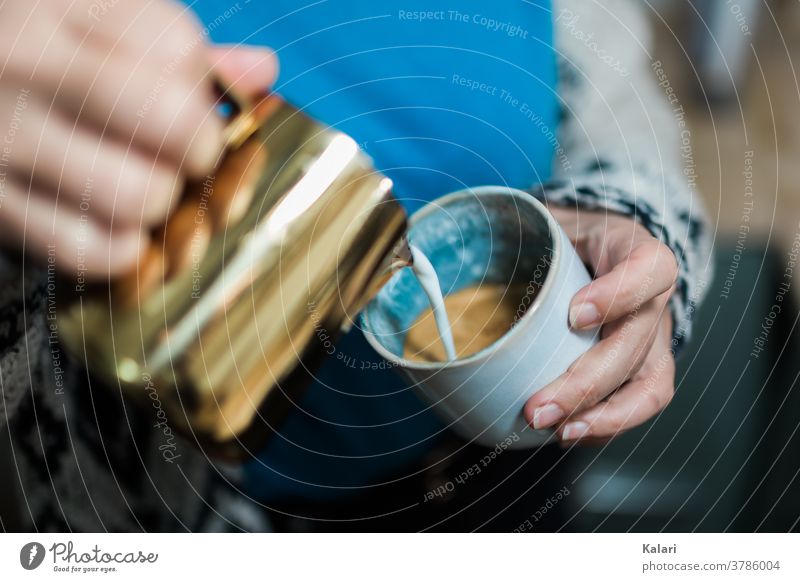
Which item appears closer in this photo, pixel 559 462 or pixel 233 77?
pixel 233 77

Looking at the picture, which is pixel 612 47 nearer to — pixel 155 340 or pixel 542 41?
pixel 542 41

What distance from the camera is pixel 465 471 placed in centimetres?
29

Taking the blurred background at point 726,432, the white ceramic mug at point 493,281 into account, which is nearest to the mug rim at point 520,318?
the white ceramic mug at point 493,281

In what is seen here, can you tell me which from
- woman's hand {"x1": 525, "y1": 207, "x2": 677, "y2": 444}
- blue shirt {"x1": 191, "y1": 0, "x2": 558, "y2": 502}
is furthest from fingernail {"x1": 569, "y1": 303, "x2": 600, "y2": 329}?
blue shirt {"x1": 191, "y1": 0, "x2": 558, "y2": 502}

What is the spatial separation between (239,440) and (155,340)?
36mm

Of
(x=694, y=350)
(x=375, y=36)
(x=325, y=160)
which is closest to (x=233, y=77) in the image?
(x=325, y=160)

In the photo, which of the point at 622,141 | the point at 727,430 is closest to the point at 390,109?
the point at 622,141

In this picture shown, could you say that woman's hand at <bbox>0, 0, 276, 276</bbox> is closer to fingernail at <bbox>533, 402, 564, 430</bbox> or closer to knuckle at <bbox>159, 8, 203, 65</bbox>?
knuckle at <bbox>159, 8, 203, 65</bbox>

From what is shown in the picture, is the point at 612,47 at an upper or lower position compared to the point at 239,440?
upper

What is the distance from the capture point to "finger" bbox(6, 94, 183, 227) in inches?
5.1

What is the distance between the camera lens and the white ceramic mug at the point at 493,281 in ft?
0.58

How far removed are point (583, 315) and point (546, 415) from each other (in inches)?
1.3

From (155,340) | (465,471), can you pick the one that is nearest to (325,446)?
(465,471)

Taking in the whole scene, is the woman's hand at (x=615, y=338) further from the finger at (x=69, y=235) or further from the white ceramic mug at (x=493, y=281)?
the finger at (x=69, y=235)
